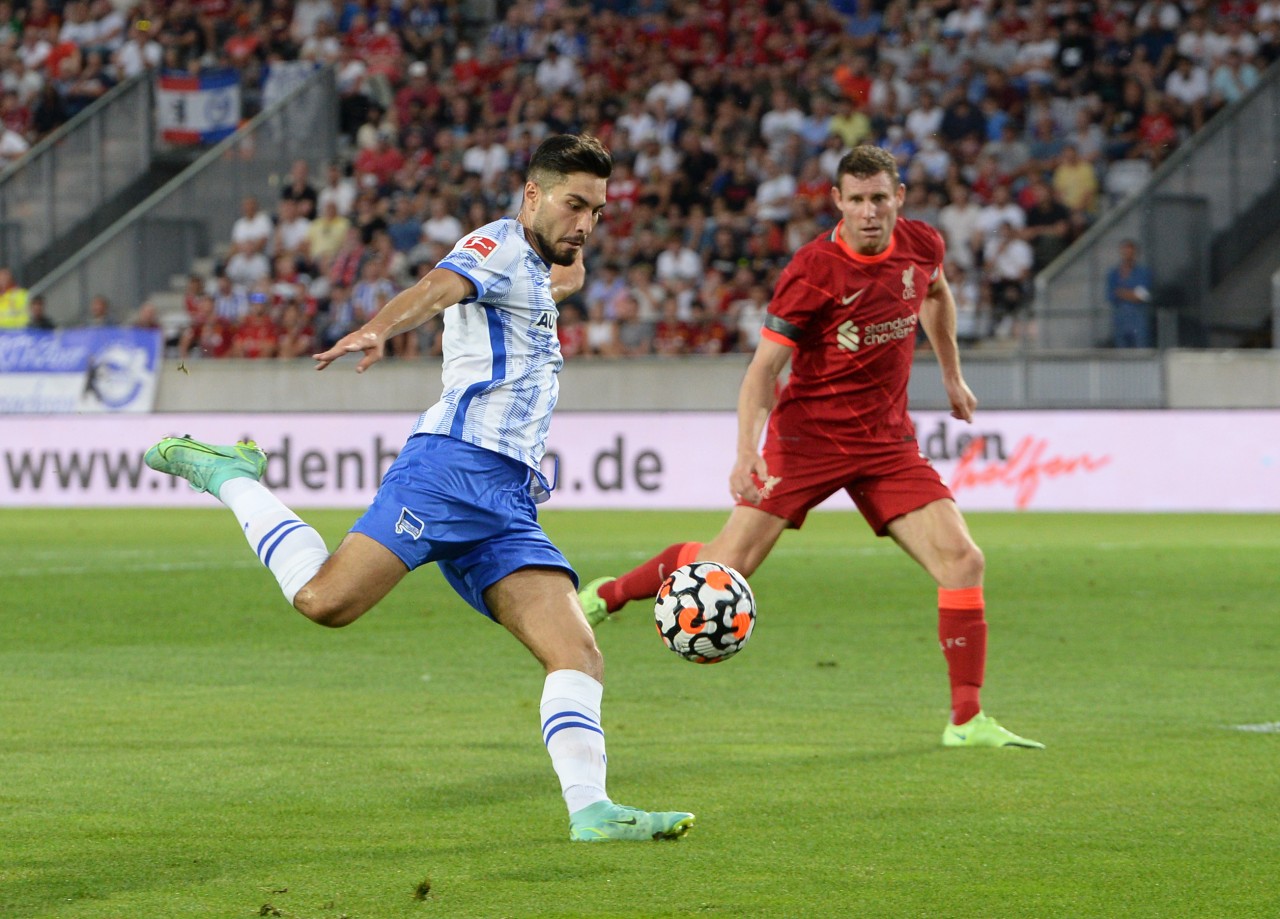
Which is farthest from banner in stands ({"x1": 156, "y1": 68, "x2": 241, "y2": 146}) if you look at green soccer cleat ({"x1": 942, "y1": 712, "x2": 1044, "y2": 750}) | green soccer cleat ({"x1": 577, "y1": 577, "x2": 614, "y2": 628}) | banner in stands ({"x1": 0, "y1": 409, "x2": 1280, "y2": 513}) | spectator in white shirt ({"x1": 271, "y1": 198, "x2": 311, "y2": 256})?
green soccer cleat ({"x1": 942, "y1": 712, "x2": 1044, "y2": 750})

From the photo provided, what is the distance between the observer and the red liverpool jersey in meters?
7.43

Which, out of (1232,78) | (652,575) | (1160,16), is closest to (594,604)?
(652,575)

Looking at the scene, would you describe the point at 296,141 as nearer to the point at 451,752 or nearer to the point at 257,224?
the point at 257,224

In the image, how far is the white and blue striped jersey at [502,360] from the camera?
17.5 feet

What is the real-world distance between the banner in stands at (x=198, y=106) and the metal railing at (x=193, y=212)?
147cm

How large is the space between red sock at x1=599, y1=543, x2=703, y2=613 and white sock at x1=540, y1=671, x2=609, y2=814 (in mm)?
2815

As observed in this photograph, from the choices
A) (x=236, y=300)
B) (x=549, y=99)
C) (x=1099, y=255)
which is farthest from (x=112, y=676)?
(x=549, y=99)

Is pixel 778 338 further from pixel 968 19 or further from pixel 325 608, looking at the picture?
pixel 968 19

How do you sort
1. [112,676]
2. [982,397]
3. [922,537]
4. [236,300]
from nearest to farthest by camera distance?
[922,537]
[112,676]
[982,397]
[236,300]

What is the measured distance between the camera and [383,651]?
10070 millimetres

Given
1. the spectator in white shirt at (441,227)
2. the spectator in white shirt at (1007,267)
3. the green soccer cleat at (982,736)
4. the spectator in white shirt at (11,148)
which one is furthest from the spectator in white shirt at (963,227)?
the green soccer cleat at (982,736)

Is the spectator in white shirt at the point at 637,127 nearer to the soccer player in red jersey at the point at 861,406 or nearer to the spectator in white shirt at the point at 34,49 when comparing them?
the spectator in white shirt at the point at 34,49

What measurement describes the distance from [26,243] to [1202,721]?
24462 mm

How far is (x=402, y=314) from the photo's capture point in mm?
4934
